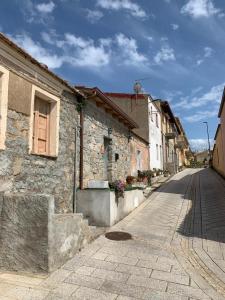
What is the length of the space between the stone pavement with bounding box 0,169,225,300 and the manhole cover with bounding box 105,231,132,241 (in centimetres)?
15

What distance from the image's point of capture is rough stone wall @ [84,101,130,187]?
26.1 ft

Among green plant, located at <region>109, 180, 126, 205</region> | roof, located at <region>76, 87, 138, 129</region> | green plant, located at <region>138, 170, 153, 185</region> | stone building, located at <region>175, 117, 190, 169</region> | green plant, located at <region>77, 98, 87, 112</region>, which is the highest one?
stone building, located at <region>175, 117, 190, 169</region>

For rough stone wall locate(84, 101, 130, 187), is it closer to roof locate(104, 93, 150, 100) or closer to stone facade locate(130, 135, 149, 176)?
stone facade locate(130, 135, 149, 176)

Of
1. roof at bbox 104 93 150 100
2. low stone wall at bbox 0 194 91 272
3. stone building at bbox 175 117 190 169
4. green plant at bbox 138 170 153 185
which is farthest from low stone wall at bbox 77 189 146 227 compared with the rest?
stone building at bbox 175 117 190 169

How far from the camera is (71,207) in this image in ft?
22.9

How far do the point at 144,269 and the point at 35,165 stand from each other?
3033 mm

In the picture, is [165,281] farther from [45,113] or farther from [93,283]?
[45,113]

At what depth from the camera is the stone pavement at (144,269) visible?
11.2 ft

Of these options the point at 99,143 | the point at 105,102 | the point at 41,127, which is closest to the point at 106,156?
the point at 99,143

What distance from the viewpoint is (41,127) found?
6098mm

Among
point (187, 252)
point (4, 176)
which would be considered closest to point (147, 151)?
point (187, 252)

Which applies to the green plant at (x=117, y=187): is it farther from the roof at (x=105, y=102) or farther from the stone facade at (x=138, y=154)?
the stone facade at (x=138, y=154)

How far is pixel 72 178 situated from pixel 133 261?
10.3 ft

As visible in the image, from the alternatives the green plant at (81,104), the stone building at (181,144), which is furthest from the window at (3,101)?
the stone building at (181,144)
